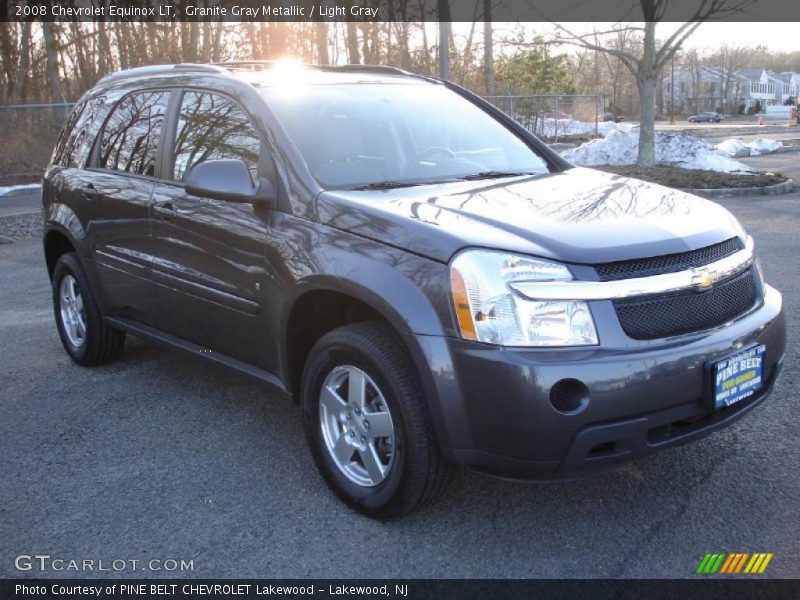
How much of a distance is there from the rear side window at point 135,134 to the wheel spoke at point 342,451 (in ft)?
6.68

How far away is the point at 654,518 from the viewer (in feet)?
10.6

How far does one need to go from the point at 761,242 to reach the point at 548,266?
23.3ft

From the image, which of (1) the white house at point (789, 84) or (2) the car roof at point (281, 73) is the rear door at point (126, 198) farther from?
(1) the white house at point (789, 84)

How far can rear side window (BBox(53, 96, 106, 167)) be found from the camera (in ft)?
17.4

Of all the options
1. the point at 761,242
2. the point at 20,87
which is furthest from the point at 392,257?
the point at 20,87

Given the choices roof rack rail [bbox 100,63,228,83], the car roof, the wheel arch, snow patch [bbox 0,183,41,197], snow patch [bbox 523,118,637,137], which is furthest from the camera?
snow patch [bbox 523,118,637,137]

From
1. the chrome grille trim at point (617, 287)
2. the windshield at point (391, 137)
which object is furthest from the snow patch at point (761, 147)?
the chrome grille trim at point (617, 287)

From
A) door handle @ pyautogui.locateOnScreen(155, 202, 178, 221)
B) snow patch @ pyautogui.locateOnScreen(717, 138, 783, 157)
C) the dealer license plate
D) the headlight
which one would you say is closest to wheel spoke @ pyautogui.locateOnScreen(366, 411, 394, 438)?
the headlight

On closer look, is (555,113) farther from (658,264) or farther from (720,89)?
(720,89)

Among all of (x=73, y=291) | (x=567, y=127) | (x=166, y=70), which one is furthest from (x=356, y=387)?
(x=567, y=127)

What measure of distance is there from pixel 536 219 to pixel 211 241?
168cm

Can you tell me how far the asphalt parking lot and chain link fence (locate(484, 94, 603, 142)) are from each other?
23405 mm

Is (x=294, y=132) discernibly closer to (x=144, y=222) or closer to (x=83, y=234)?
(x=144, y=222)

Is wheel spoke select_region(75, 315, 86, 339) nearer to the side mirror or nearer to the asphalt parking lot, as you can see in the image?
the asphalt parking lot
